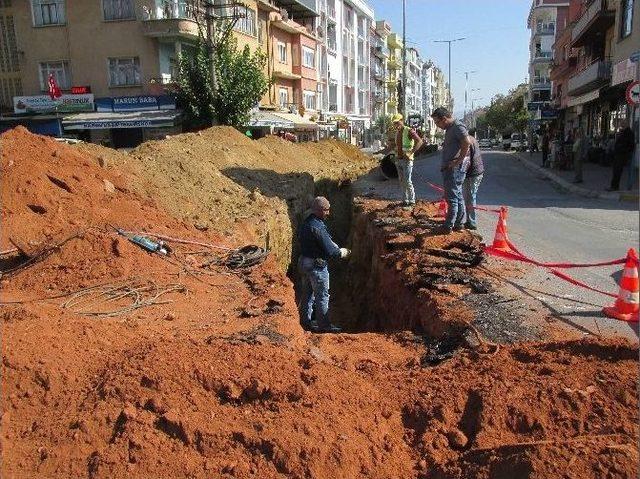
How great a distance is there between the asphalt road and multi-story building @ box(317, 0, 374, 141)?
36904 millimetres

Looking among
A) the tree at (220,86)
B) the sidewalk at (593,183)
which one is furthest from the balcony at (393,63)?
the sidewalk at (593,183)

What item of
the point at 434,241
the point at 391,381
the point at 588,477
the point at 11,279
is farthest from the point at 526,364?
the point at 11,279

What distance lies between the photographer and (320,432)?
3797mm

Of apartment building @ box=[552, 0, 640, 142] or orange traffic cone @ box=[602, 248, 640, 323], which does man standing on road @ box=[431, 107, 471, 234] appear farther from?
apartment building @ box=[552, 0, 640, 142]

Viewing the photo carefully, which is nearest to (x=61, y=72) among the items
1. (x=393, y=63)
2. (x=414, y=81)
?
(x=393, y=63)

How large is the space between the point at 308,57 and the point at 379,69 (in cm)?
3536

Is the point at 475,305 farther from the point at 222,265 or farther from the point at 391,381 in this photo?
the point at 222,265

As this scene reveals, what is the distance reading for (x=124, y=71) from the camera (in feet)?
96.0

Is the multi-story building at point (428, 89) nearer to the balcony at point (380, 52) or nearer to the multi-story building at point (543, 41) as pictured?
the balcony at point (380, 52)

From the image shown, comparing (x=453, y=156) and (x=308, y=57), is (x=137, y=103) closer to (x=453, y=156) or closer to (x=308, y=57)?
(x=308, y=57)

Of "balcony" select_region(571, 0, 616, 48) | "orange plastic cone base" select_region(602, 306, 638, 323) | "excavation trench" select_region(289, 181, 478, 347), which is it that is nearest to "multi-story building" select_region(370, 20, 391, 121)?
"balcony" select_region(571, 0, 616, 48)

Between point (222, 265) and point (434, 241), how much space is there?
3231mm

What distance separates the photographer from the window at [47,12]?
2936 cm

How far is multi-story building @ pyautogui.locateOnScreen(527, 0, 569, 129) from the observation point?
6712 centimetres
